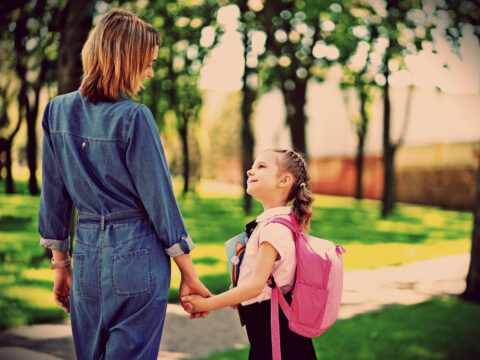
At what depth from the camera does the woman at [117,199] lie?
76.9 inches

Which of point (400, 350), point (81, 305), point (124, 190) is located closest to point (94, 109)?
point (124, 190)

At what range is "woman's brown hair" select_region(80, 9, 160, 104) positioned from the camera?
2.02m

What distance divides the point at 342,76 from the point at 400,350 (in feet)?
68.6

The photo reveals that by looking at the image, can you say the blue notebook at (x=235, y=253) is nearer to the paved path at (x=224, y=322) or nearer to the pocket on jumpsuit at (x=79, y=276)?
the pocket on jumpsuit at (x=79, y=276)

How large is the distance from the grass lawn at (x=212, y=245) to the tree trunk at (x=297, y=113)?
2768 mm

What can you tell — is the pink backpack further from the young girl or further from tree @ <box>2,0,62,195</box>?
tree @ <box>2,0,62,195</box>

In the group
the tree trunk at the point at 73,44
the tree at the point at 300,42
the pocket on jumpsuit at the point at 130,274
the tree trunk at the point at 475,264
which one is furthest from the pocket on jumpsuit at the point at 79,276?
the tree at the point at 300,42

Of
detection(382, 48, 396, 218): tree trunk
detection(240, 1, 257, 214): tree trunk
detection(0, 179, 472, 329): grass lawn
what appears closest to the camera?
detection(0, 179, 472, 329): grass lawn

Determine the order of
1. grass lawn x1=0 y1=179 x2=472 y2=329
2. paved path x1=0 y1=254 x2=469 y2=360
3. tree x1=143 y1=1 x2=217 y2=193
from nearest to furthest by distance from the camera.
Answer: paved path x1=0 y1=254 x2=469 y2=360
grass lawn x1=0 y1=179 x2=472 y2=329
tree x1=143 y1=1 x2=217 y2=193

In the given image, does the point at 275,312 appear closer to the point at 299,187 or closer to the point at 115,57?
the point at 299,187

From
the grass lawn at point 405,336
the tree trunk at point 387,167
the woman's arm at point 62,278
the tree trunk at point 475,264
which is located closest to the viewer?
the woman's arm at point 62,278

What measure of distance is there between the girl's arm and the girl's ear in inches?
13.9

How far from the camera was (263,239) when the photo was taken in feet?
7.31

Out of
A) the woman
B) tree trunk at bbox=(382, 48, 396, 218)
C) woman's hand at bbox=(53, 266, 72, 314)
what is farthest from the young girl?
tree trunk at bbox=(382, 48, 396, 218)
